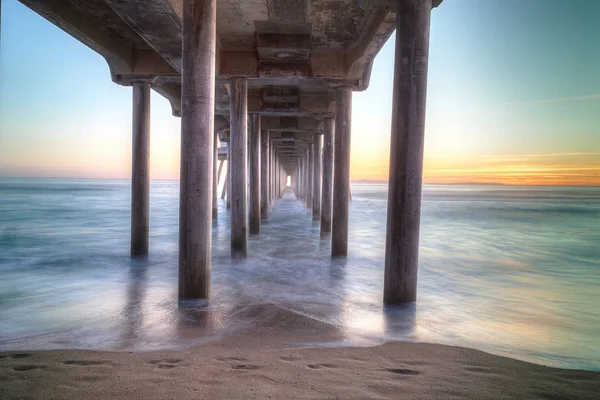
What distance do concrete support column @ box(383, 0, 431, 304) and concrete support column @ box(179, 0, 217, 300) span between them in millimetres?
2423

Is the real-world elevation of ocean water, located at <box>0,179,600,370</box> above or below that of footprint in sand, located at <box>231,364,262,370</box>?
below

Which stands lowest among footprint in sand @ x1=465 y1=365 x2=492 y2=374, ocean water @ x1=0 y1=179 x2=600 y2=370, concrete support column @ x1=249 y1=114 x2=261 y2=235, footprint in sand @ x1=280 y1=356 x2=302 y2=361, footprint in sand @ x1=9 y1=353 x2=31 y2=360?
ocean water @ x1=0 y1=179 x2=600 y2=370

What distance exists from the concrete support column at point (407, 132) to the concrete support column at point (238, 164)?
14.4 feet

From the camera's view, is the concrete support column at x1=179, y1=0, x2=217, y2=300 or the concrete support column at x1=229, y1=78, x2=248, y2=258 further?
the concrete support column at x1=229, y1=78, x2=248, y2=258

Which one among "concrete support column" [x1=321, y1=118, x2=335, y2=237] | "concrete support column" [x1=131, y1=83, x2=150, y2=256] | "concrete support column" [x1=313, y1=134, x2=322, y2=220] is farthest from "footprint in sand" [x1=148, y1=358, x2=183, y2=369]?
"concrete support column" [x1=313, y1=134, x2=322, y2=220]

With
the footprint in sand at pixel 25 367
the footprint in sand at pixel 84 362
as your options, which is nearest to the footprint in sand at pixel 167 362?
the footprint in sand at pixel 84 362

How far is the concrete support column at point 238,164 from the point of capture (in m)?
8.32

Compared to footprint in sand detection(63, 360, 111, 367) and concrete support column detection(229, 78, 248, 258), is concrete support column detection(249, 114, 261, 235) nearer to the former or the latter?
concrete support column detection(229, 78, 248, 258)

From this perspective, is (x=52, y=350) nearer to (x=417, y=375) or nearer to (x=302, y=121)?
(x=417, y=375)

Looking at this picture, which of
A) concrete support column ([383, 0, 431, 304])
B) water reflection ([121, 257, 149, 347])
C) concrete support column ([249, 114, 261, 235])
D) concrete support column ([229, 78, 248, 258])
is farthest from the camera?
concrete support column ([249, 114, 261, 235])

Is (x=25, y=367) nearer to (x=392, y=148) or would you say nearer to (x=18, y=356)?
(x=18, y=356)

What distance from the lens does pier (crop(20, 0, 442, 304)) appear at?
15.2ft

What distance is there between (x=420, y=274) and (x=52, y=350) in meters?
6.47

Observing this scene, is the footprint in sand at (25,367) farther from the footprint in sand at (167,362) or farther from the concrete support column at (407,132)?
the concrete support column at (407,132)
